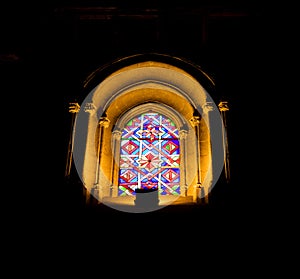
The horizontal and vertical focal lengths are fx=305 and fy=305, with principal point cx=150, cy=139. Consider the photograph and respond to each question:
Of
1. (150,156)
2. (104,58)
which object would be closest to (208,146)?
(150,156)

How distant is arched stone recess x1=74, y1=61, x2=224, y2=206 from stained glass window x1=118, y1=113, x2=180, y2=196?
14 centimetres

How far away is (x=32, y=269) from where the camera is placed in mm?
3564

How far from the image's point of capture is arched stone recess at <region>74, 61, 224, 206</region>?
4508 millimetres

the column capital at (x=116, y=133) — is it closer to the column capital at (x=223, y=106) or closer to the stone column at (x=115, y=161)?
the stone column at (x=115, y=161)

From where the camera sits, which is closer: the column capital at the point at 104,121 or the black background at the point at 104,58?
the black background at the point at 104,58

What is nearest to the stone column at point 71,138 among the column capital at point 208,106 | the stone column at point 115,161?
the stone column at point 115,161

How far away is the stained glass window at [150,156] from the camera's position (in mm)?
5035

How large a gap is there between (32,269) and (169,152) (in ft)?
9.23

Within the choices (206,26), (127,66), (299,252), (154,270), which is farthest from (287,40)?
(154,270)

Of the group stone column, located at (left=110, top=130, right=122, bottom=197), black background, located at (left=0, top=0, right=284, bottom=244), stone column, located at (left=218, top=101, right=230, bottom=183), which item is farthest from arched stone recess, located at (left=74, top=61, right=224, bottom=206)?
black background, located at (left=0, top=0, right=284, bottom=244)

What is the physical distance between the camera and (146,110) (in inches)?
235

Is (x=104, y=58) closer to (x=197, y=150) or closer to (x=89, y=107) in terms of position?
(x=89, y=107)

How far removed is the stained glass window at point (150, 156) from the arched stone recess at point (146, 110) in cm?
14

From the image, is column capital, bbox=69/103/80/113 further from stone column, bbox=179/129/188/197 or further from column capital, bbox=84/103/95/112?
stone column, bbox=179/129/188/197
